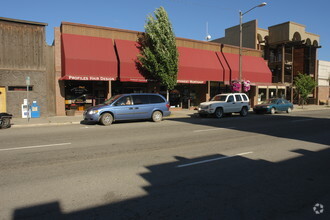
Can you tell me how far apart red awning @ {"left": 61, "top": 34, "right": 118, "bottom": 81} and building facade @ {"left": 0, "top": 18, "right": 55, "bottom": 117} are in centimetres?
149

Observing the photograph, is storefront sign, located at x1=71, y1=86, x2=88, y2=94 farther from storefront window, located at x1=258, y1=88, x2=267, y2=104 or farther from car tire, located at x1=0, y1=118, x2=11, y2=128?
storefront window, located at x1=258, y1=88, x2=267, y2=104

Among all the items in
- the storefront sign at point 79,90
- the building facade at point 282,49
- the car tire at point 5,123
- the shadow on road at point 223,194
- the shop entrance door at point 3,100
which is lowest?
the shadow on road at point 223,194

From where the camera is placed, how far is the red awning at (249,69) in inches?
1022

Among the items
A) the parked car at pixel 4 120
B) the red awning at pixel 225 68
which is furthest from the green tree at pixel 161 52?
the parked car at pixel 4 120

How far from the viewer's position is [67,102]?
19031 millimetres

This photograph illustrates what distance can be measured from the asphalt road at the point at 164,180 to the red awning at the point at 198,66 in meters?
14.5

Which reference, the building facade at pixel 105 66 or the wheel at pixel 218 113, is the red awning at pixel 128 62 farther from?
the wheel at pixel 218 113

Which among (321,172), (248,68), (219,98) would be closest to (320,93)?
(248,68)

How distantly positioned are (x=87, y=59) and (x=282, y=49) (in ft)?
94.9

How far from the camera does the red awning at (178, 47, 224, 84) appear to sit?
22.3 meters

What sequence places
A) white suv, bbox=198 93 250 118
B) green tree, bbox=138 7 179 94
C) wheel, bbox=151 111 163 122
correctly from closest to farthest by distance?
wheel, bbox=151 111 163 122 < white suv, bbox=198 93 250 118 < green tree, bbox=138 7 179 94

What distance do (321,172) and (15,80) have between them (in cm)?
1831

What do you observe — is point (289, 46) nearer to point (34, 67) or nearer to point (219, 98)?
point (219, 98)

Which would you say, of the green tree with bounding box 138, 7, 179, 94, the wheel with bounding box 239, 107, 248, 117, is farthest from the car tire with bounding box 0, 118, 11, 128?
the wheel with bounding box 239, 107, 248, 117
